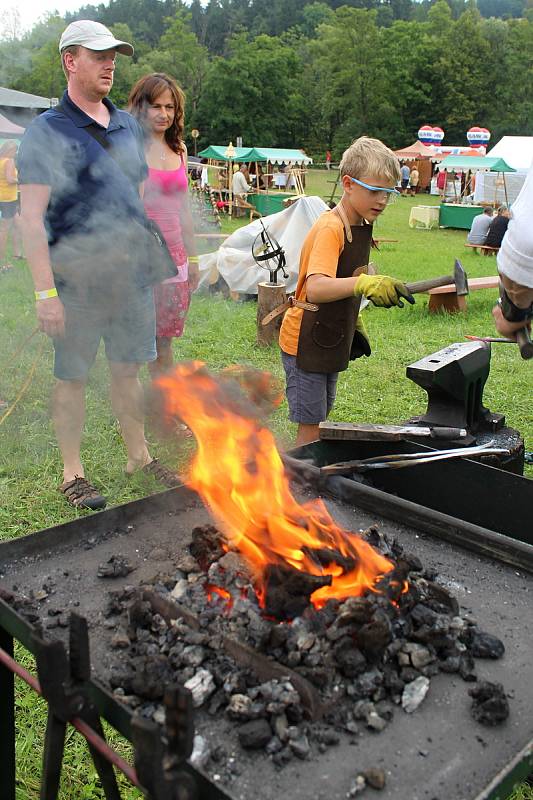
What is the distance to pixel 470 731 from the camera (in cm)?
162

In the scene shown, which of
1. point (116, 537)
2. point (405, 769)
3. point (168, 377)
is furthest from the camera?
point (168, 377)

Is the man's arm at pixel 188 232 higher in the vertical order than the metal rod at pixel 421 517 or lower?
higher

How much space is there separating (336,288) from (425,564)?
1.30 m

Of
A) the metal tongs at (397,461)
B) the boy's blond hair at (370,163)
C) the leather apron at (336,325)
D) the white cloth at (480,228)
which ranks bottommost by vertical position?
the white cloth at (480,228)

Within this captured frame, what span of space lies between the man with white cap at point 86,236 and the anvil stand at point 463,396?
144 cm

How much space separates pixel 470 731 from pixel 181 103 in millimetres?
3587

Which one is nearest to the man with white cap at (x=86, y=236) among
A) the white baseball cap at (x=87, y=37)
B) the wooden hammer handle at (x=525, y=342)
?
the white baseball cap at (x=87, y=37)

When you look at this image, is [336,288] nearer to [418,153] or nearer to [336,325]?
[336,325]

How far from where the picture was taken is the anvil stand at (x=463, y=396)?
3.35m

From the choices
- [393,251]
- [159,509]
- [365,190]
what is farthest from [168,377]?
[393,251]

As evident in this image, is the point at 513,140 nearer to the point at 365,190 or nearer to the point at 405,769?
the point at 365,190

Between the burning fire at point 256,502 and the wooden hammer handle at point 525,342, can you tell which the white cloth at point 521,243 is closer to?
the wooden hammer handle at point 525,342

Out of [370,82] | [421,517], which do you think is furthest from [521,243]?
[370,82]

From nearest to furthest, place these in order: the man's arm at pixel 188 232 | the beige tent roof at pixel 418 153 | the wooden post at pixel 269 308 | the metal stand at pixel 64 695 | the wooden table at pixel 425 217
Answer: the metal stand at pixel 64 695
the man's arm at pixel 188 232
the wooden post at pixel 269 308
the wooden table at pixel 425 217
the beige tent roof at pixel 418 153
